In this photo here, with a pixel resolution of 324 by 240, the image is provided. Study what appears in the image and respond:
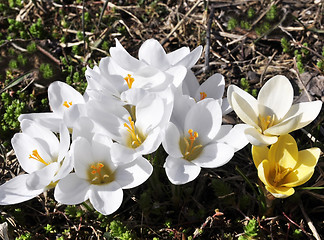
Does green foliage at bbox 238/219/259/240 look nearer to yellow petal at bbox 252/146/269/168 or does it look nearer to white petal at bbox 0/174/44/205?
yellow petal at bbox 252/146/269/168

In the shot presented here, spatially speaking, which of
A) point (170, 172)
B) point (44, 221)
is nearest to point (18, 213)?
point (44, 221)

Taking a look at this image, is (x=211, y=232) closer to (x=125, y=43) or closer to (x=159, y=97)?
(x=159, y=97)

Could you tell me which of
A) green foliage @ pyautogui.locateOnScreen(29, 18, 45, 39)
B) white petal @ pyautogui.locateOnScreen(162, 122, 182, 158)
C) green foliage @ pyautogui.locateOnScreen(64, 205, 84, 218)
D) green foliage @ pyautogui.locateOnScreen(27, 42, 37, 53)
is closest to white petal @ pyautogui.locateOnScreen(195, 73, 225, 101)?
white petal @ pyautogui.locateOnScreen(162, 122, 182, 158)

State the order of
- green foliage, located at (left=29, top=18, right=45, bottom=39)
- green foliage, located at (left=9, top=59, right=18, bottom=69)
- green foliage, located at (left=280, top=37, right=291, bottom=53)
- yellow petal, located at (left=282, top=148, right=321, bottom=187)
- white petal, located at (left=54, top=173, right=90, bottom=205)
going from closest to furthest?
white petal, located at (left=54, top=173, right=90, bottom=205) < yellow petal, located at (left=282, top=148, right=321, bottom=187) < green foliage, located at (left=280, top=37, right=291, bottom=53) < green foliage, located at (left=9, top=59, right=18, bottom=69) < green foliage, located at (left=29, top=18, right=45, bottom=39)

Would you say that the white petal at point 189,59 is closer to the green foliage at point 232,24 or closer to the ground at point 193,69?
the ground at point 193,69

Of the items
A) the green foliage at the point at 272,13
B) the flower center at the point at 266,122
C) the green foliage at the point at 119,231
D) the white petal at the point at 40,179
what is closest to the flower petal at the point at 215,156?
the flower center at the point at 266,122

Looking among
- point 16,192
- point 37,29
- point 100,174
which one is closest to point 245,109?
point 100,174
